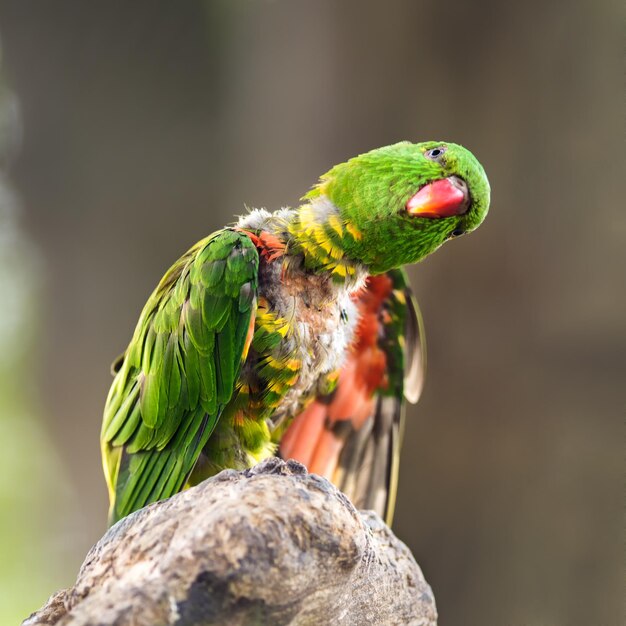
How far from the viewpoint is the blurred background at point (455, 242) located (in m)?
3.33

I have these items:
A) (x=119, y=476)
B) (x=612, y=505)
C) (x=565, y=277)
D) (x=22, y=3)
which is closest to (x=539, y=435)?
(x=612, y=505)

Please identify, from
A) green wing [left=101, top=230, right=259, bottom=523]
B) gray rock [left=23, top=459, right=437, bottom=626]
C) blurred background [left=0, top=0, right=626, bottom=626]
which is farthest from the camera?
blurred background [left=0, top=0, right=626, bottom=626]

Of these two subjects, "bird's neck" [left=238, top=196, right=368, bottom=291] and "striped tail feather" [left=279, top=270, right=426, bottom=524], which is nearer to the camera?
"bird's neck" [left=238, top=196, right=368, bottom=291]

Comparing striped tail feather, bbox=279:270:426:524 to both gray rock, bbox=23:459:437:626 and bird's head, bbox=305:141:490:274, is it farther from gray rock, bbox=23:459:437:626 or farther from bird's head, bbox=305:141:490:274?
gray rock, bbox=23:459:437:626

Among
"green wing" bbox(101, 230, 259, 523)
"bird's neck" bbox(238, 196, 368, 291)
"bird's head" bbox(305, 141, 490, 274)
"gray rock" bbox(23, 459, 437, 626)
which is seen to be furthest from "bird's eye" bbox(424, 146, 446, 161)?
"gray rock" bbox(23, 459, 437, 626)

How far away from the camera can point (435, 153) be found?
2166mm

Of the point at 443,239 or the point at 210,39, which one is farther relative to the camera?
the point at 210,39

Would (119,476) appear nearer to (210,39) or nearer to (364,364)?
(364,364)

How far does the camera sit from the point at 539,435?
3369 mm

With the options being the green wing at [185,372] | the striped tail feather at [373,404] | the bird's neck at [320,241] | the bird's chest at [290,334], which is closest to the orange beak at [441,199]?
the bird's neck at [320,241]

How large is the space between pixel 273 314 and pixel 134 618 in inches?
43.5

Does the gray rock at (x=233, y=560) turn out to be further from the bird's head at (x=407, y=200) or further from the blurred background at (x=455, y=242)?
the blurred background at (x=455, y=242)

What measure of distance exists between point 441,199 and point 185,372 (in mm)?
939

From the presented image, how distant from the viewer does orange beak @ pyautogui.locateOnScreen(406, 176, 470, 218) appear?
6.77ft
